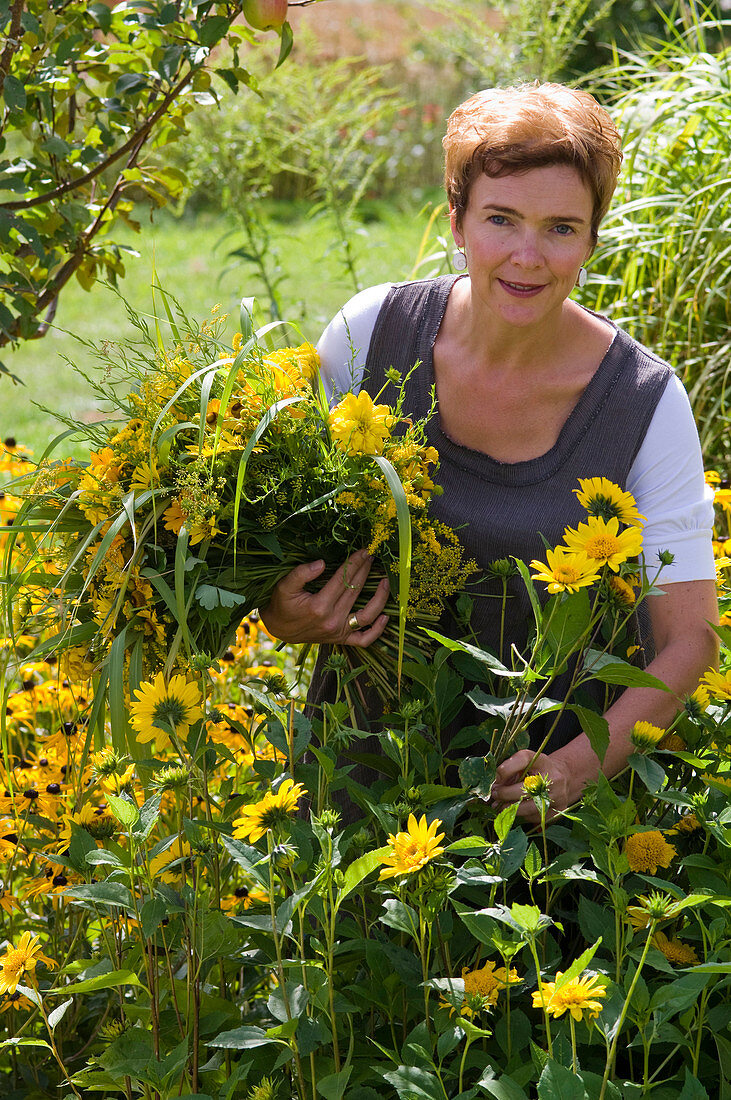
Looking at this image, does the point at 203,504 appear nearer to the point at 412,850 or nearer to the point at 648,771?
the point at 412,850

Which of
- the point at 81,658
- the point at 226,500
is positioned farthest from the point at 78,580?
the point at 226,500

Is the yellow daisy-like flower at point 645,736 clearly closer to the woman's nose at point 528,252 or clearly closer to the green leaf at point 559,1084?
the green leaf at point 559,1084

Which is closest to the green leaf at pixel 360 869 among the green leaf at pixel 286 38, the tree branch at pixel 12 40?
the green leaf at pixel 286 38

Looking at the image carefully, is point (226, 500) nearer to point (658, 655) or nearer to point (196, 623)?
point (196, 623)

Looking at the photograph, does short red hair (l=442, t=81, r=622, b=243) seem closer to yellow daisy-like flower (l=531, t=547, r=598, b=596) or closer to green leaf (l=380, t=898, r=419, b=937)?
yellow daisy-like flower (l=531, t=547, r=598, b=596)

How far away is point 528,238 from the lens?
1.48m

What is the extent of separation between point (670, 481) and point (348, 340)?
21.0 inches

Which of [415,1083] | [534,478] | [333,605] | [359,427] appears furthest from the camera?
[534,478]

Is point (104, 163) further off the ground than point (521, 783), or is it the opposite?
point (104, 163)

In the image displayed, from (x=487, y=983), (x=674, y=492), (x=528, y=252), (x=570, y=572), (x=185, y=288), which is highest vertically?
(x=528, y=252)

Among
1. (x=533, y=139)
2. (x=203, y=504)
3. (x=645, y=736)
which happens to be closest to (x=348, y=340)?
(x=533, y=139)

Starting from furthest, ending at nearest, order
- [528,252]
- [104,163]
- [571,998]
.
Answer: [104,163] → [528,252] → [571,998]

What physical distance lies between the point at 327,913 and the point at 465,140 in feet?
3.56

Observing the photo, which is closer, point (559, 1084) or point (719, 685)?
point (559, 1084)
